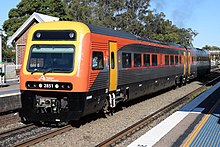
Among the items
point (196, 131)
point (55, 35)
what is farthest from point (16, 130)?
point (196, 131)

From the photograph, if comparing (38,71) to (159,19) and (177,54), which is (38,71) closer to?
(177,54)

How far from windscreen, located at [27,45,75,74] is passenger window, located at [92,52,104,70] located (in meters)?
0.78

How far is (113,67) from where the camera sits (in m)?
11.6

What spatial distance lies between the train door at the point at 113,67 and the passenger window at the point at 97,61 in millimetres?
798

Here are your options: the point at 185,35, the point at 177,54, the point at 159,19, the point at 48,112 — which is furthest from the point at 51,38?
the point at 185,35

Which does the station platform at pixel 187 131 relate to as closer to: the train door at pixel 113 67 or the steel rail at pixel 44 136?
the train door at pixel 113 67

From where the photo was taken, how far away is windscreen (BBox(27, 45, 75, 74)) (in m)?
9.67

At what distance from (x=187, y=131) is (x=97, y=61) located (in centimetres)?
343

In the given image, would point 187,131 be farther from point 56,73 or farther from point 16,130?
point 16,130

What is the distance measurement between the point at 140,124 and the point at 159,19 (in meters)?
53.0

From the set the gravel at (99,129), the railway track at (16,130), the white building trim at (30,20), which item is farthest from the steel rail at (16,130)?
the white building trim at (30,20)

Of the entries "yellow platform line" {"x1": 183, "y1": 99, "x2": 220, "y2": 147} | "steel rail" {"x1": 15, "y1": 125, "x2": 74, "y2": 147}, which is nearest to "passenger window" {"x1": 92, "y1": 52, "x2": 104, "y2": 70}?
"steel rail" {"x1": 15, "y1": 125, "x2": 74, "y2": 147}

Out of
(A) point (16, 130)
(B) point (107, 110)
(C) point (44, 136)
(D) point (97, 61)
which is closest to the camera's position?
(C) point (44, 136)

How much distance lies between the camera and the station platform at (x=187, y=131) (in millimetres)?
8250
